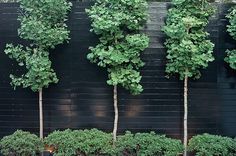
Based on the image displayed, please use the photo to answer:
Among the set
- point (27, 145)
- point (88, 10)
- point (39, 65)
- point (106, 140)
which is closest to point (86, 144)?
point (106, 140)

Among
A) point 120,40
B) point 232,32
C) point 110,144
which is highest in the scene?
point 232,32

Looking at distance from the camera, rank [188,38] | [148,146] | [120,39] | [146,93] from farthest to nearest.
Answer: [146,93] < [120,39] < [188,38] < [148,146]

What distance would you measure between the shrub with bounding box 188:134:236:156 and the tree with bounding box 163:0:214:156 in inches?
9.2

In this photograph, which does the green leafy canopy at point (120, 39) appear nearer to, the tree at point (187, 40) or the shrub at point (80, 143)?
the tree at point (187, 40)

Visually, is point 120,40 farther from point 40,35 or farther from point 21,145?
point 21,145

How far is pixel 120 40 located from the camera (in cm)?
764

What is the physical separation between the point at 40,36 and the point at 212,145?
121 inches

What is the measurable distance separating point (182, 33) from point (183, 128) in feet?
5.15

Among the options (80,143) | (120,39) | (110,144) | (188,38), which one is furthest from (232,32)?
(80,143)

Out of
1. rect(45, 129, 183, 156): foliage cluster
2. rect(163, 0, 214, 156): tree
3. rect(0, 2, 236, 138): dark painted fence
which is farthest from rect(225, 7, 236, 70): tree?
rect(45, 129, 183, 156): foliage cluster

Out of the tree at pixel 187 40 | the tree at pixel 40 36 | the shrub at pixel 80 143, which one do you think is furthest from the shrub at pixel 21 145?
the tree at pixel 187 40

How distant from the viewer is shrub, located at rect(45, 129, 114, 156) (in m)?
7.26

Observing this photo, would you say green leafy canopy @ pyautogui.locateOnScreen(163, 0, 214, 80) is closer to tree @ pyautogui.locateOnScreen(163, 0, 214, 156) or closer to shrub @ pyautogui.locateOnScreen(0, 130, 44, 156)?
tree @ pyautogui.locateOnScreen(163, 0, 214, 156)

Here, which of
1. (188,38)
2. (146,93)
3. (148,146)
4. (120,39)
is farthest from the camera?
(146,93)
